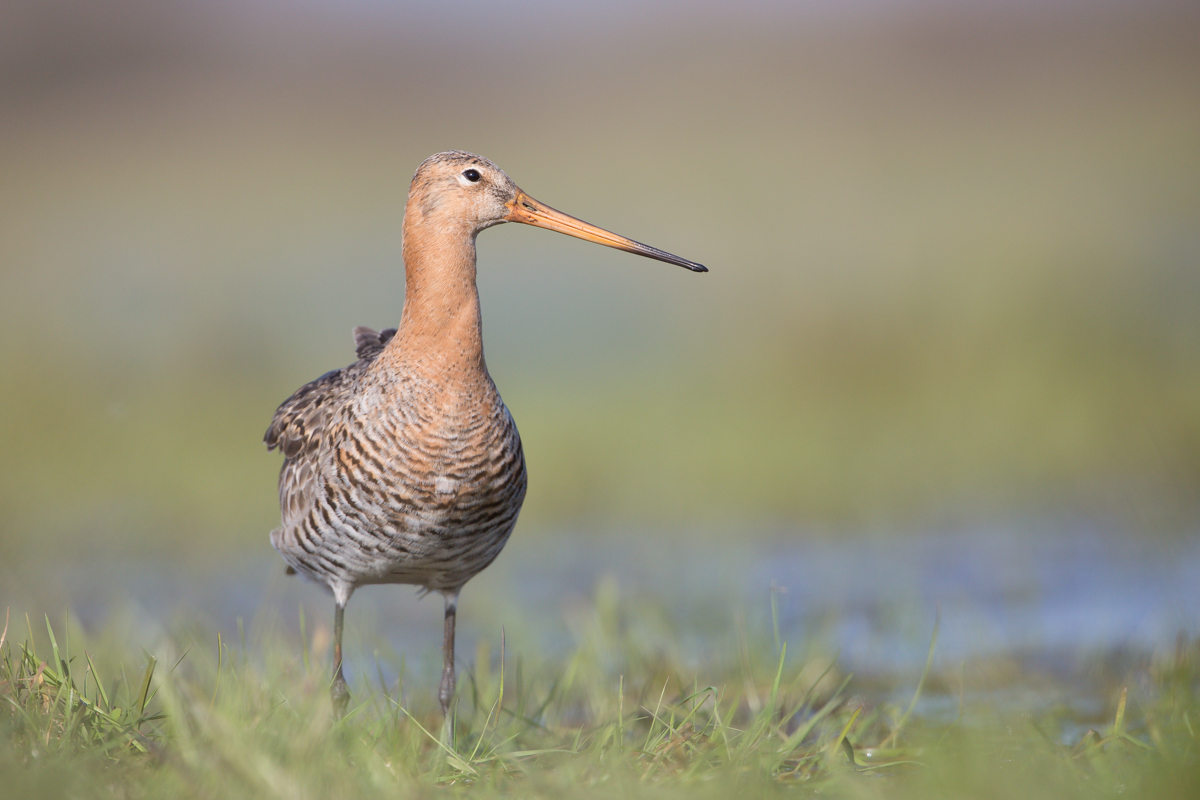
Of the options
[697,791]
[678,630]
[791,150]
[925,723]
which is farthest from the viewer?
[791,150]

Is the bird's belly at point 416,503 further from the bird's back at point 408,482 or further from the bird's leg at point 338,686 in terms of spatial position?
the bird's leg at point 338,686

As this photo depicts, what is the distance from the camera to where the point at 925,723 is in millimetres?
4477

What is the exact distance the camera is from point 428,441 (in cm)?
412

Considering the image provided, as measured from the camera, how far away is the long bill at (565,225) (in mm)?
4465

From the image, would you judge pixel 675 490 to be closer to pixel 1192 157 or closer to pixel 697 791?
pixel 697 791

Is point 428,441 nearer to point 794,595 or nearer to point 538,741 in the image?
point 538,741

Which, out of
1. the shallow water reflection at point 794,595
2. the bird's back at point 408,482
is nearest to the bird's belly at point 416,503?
the bird's back at point 408,482

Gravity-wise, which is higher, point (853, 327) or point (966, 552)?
point (853, 327)

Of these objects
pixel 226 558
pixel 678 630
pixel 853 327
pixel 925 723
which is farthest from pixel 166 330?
pixel 925 723

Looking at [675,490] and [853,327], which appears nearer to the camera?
[675,490]

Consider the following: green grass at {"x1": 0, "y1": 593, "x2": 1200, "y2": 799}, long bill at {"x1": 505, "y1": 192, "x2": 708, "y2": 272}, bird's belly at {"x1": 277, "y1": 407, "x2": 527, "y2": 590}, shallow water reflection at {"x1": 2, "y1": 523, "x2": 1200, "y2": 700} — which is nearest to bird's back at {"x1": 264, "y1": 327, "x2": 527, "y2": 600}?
bird's belly at {"x1": 277, "y1": 407, "x2": 527, "y2": 590}

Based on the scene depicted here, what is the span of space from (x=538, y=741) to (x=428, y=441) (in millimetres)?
1004

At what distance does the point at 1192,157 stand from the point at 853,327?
7.17 m

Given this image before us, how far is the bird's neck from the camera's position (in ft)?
14.0
